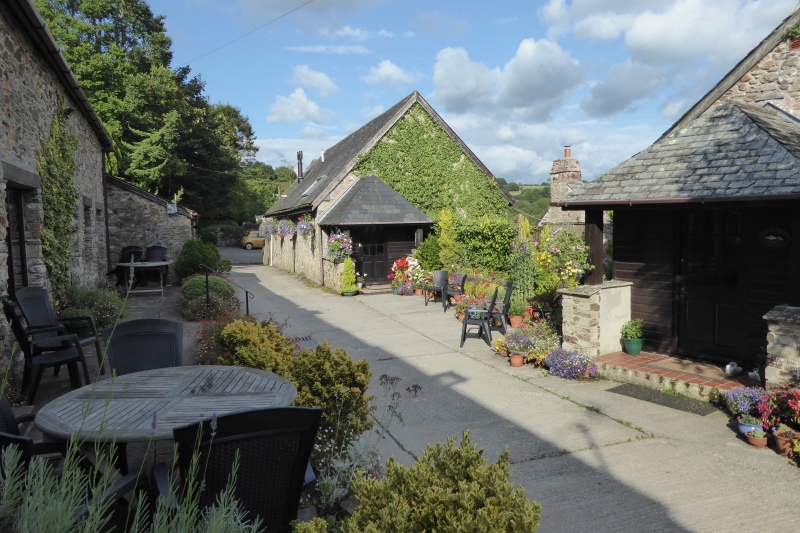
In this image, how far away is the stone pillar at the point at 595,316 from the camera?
308 inches

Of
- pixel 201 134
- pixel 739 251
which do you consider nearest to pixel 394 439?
pixel 739 251

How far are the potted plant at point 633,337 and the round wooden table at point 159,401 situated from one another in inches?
227

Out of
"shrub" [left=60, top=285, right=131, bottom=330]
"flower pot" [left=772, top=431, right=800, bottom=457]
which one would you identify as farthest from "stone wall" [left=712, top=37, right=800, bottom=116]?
"shrub" [left=60, top=285, right=131, bottom=330]

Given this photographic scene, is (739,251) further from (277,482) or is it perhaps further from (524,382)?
(277,482)

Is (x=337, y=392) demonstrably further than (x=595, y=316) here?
No

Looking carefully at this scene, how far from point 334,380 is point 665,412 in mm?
4138

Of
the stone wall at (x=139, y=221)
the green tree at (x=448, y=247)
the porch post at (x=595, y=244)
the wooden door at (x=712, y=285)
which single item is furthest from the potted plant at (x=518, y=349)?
the stone wall at (x=139, y=221)

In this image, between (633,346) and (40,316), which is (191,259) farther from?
(633,346)

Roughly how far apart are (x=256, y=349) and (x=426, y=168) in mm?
14930

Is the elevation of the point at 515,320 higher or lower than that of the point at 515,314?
lower

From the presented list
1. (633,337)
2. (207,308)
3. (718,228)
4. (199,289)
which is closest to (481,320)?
(633,337)

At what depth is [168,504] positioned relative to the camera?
7.77 feet

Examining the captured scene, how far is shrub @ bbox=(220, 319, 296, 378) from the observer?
549 centimetres

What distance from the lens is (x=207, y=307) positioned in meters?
11.0
